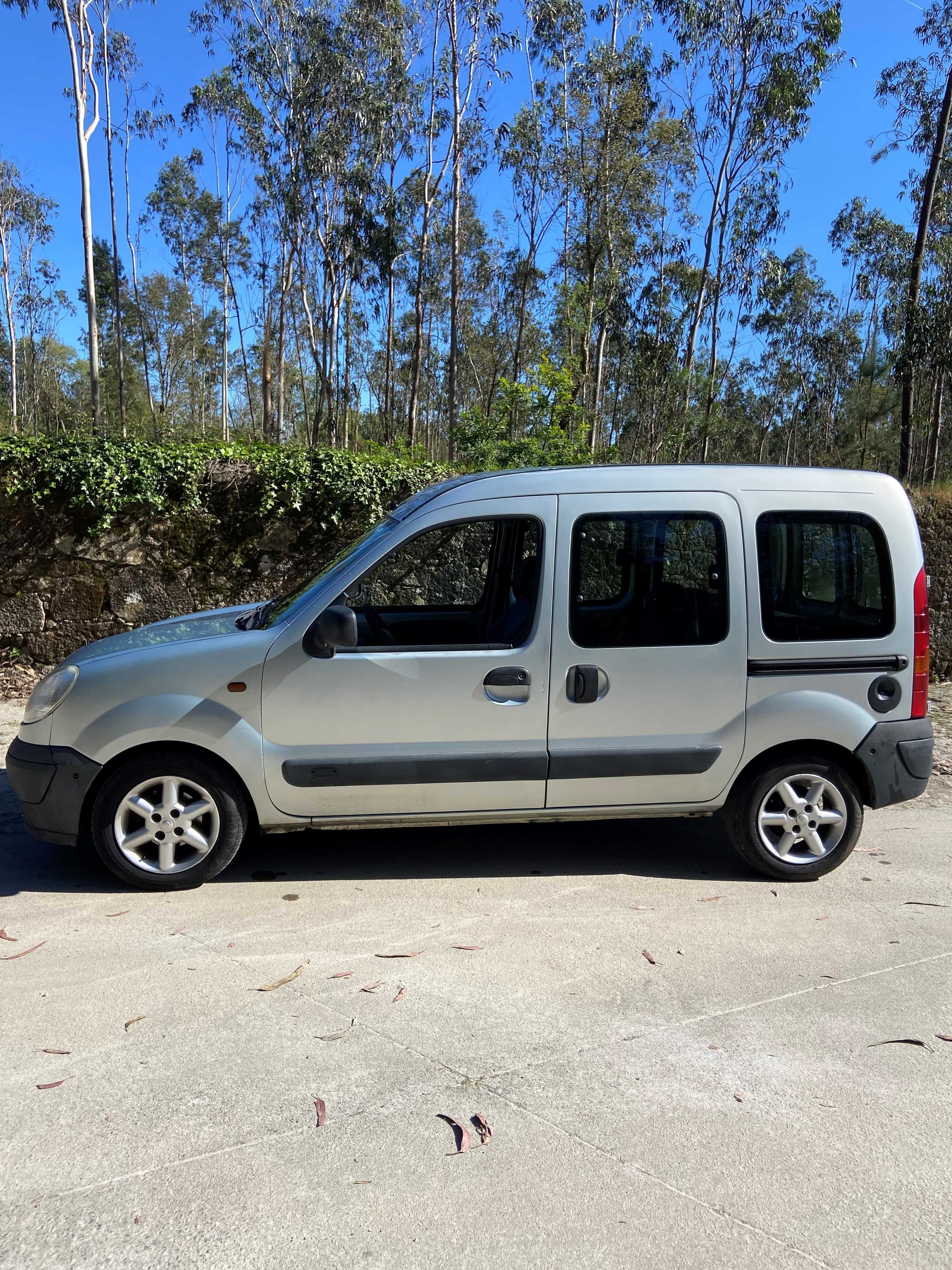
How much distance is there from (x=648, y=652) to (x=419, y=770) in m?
1.21

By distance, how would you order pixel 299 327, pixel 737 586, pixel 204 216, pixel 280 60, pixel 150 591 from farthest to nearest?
pixel 299 327 → pixel 204 216 → pixel 280 60 → pixel 150 591 → pixel 737 586

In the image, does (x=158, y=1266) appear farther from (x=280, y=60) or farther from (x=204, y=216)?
(x=204, y=216)

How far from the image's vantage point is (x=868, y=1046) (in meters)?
3.04

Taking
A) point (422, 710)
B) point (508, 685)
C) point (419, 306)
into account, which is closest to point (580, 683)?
point (508, 685)

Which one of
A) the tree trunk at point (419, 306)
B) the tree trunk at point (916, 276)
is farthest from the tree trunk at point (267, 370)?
the tree trunk at point (916, 276)

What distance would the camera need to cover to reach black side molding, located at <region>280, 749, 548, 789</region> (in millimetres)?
4156

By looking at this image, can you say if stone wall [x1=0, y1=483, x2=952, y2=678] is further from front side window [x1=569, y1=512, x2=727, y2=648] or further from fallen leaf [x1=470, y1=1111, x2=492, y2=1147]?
fallen leaf [x1=470, y1=1111, x2=492, y2=1147]

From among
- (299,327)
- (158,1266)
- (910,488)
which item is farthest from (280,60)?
(158,1266)

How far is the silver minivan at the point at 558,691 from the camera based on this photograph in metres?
4.11

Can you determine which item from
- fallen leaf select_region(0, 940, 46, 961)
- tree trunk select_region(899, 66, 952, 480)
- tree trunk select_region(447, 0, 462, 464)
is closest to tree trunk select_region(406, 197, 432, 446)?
tree trunk select_region(447, 0, 462, 464)

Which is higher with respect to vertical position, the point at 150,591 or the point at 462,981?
the point at 150,591

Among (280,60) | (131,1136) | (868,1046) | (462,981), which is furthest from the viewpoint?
(280,60)

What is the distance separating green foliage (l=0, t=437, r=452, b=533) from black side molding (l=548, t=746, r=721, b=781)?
206 inches

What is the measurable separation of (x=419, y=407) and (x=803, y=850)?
163 ft
